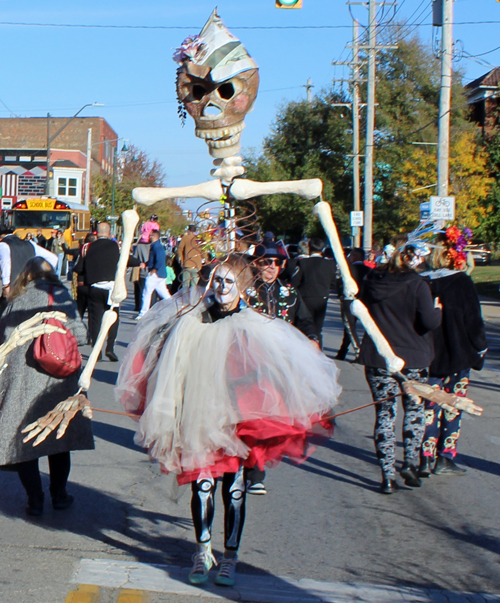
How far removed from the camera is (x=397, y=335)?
6012 mm

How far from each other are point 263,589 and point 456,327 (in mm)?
3260

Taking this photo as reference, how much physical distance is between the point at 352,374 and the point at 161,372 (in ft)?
24.7

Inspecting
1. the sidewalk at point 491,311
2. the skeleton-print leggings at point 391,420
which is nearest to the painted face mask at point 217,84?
the skeleton-print leggings at point 391,420

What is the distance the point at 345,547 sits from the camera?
4.84 metres

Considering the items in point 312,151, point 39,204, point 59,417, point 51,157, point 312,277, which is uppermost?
point 51,157

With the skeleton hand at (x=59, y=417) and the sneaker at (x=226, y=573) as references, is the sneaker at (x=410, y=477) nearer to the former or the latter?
the sneaker at (x=226, y=573)

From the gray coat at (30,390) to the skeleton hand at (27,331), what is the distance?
162 millimetres

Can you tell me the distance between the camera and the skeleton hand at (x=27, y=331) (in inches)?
190

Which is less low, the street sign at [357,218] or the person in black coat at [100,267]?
the street sign at [357,218]

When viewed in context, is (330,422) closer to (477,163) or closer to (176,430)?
(176,430)

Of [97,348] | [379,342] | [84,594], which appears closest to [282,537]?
[84,594]

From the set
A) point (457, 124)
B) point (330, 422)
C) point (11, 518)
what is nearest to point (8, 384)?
point (11, 518)

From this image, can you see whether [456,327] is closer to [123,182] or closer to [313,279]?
[313,279]

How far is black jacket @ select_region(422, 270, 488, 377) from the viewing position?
21.4 feet
